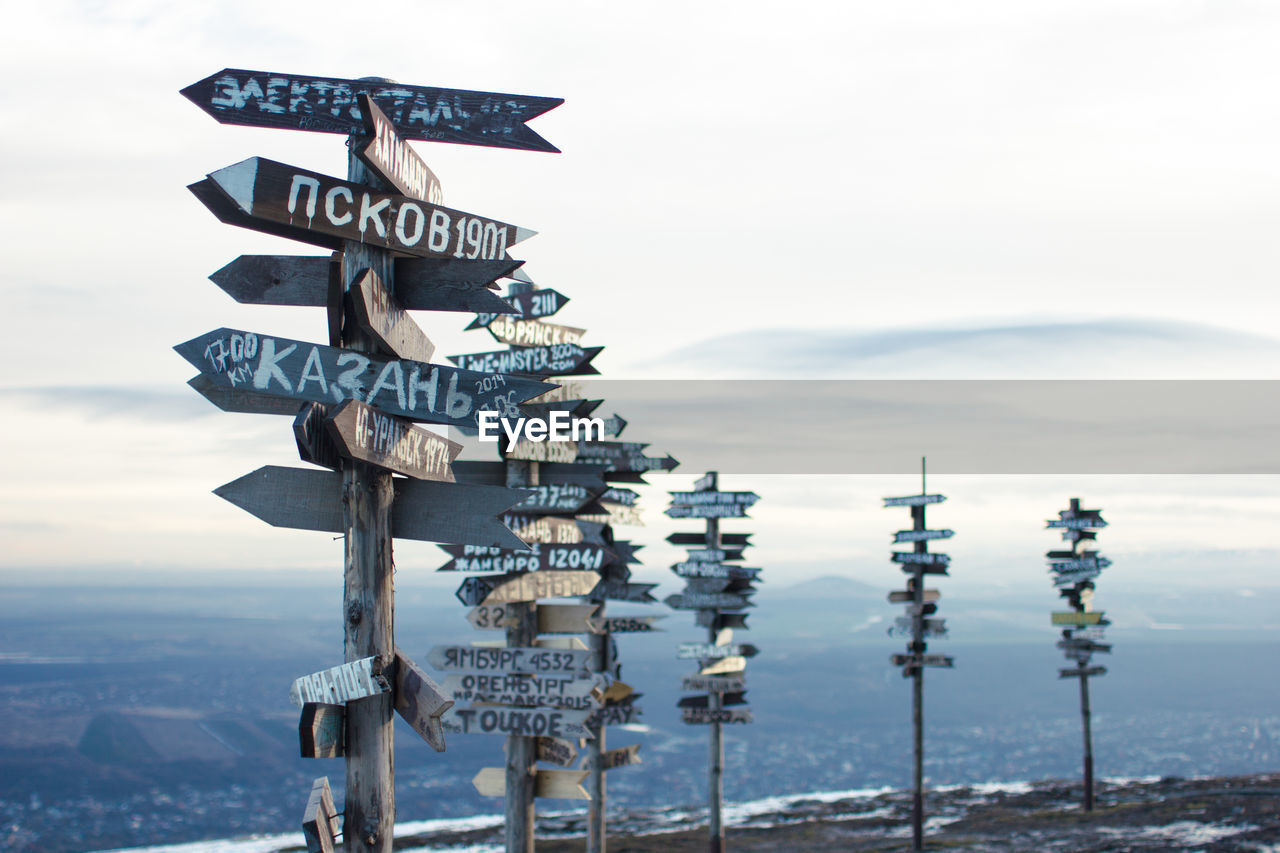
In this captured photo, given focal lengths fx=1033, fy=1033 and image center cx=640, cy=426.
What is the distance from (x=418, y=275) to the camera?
6824 millimetres

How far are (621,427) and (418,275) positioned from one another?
1106 centimetres

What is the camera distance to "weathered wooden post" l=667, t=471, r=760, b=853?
2044 cm

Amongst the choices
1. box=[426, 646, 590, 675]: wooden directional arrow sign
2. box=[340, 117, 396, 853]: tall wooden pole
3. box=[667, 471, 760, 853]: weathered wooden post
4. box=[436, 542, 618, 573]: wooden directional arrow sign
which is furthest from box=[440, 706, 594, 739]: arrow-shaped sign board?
box=[667, 471, 760, 853]: weathered wooden post

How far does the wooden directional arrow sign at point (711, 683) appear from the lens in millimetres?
20188

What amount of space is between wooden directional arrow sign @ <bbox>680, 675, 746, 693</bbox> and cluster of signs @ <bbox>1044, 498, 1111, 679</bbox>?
1096 cm

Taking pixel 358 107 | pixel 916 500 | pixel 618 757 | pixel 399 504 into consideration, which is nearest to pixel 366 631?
pixel 399 504

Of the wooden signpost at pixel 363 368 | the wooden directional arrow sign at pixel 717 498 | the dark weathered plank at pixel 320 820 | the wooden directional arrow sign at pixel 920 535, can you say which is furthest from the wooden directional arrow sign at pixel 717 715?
the dark weathered plank at pixel 320 820

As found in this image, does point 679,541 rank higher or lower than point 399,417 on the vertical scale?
lower

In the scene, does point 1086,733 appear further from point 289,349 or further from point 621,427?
point 289,349

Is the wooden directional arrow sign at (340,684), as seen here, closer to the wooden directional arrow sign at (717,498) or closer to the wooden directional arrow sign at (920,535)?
the wooden directional arrow sign at (717,498)

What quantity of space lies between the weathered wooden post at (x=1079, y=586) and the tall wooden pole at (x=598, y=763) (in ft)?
46.8

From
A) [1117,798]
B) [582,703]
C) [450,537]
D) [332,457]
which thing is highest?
[332,457]

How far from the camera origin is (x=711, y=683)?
20.2 meters

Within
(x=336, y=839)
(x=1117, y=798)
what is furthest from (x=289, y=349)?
(x=1117, y=798)
